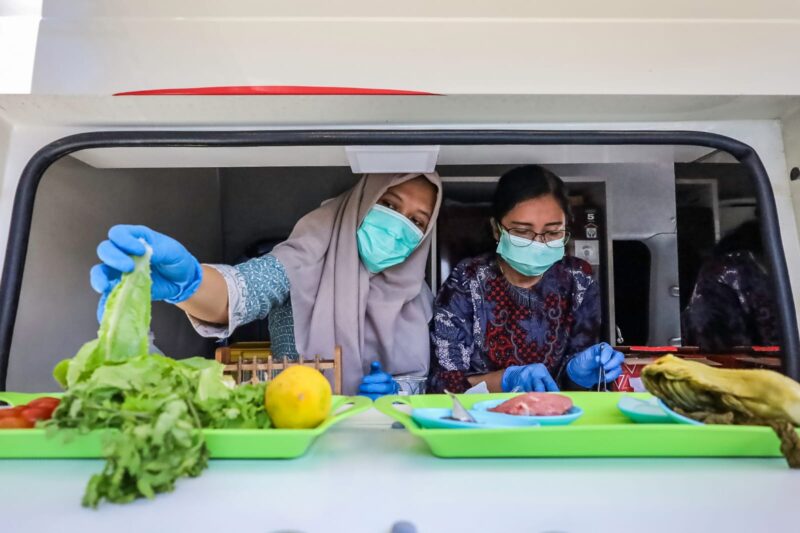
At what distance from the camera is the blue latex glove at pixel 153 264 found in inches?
34.9

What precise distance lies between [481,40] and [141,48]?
0.62 m

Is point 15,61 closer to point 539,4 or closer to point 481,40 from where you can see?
point 481,40

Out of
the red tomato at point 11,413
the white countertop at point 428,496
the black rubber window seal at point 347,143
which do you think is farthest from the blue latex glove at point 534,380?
the red tomato at point 11,413

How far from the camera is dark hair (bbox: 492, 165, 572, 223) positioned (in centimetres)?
188

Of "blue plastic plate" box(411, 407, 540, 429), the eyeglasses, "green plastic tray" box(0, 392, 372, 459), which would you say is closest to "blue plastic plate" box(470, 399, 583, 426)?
"blue plastic plate" box(411, 407, 540, 429)

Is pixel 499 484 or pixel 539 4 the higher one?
pixel 539 4

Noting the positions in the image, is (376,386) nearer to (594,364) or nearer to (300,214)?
(594,364)

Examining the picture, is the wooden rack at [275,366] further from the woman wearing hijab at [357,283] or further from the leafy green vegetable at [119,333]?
the leafy green vegetable at [119,333]

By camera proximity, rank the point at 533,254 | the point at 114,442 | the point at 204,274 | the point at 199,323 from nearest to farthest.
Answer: the point at 114,442 → the point at 204,274 → the point at 199,323 → the point at 533,254

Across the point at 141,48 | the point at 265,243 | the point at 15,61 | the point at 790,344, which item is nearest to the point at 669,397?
the point at 790,344

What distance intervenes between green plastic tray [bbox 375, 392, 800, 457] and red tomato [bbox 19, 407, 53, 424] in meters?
0.48

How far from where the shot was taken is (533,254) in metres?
1.76

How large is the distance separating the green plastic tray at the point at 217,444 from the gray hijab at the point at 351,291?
90 centimetres

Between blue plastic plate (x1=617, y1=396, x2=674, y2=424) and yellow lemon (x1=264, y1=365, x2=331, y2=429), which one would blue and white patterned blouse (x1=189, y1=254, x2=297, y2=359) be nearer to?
yellow lemon (x1=264, y1=365, x2=331, y2=429)
